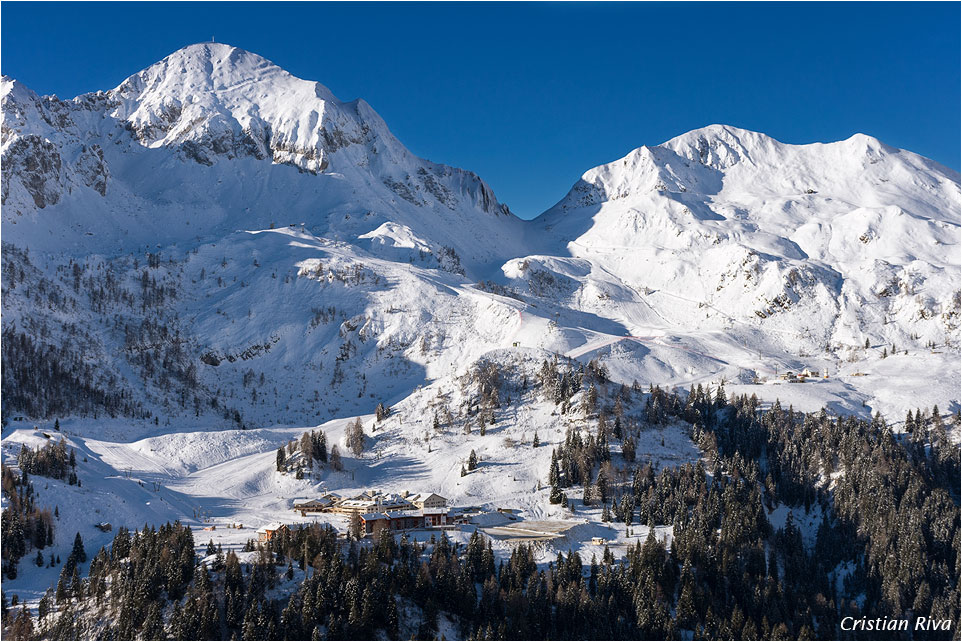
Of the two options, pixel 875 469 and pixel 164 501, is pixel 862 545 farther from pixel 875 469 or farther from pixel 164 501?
pixel 164 501

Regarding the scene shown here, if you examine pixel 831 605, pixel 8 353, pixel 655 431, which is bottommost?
pixel 831 605

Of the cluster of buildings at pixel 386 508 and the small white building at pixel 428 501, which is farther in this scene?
the small white building at pixel 428 501

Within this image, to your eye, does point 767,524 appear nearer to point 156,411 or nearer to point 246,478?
point 246,478

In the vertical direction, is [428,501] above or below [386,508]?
above

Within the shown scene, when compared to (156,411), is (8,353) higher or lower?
higher

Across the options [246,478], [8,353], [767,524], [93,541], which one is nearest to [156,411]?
[8,353]

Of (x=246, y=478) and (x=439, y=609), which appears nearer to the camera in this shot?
(x=439, y=609)

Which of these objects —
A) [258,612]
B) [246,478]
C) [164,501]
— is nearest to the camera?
[258,612]

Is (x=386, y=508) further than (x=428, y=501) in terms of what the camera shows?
No

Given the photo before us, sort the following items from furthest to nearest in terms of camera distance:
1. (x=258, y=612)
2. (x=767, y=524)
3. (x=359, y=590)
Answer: (x=767, y=524) < (x=359, y=590) < (x=258, y=612)

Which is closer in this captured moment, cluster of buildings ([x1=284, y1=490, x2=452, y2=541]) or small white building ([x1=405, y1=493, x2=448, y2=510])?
cluster of buildings ([x1=284, y1=490, x2=452, y2=541])

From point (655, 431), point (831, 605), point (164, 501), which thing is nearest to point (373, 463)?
point (164, 501)
